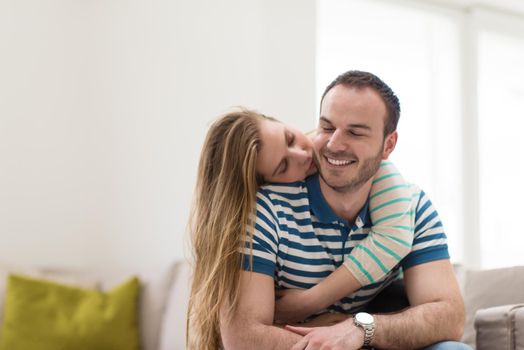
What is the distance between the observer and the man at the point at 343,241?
1.88 m

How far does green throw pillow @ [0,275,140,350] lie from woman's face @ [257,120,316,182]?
1.37 m

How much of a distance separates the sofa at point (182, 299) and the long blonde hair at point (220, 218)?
710 mm

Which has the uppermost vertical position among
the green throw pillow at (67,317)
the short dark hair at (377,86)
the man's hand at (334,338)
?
the short dark hair at (377,86)

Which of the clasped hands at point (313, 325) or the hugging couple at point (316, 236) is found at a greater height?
the hugging couple at point (316, 236)

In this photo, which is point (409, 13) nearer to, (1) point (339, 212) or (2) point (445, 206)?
(2) point (445, 206)

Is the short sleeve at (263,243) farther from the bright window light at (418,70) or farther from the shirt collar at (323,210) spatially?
Result: the bright window light at (418,70)

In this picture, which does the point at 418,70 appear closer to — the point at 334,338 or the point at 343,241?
the point at 343,241

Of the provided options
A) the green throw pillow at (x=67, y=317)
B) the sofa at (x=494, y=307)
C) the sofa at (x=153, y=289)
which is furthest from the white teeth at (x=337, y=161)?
the green throw pillow at (x=67, y=317)

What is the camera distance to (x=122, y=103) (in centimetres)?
378

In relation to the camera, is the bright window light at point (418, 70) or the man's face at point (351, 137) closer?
the man's face at point (351, 137)

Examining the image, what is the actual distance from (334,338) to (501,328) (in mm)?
450

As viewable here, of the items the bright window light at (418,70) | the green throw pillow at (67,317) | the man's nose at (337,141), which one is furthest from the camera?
the bright window light at (418,70)

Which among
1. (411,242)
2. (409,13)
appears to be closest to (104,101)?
(409,13)

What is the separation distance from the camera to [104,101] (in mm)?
3852
